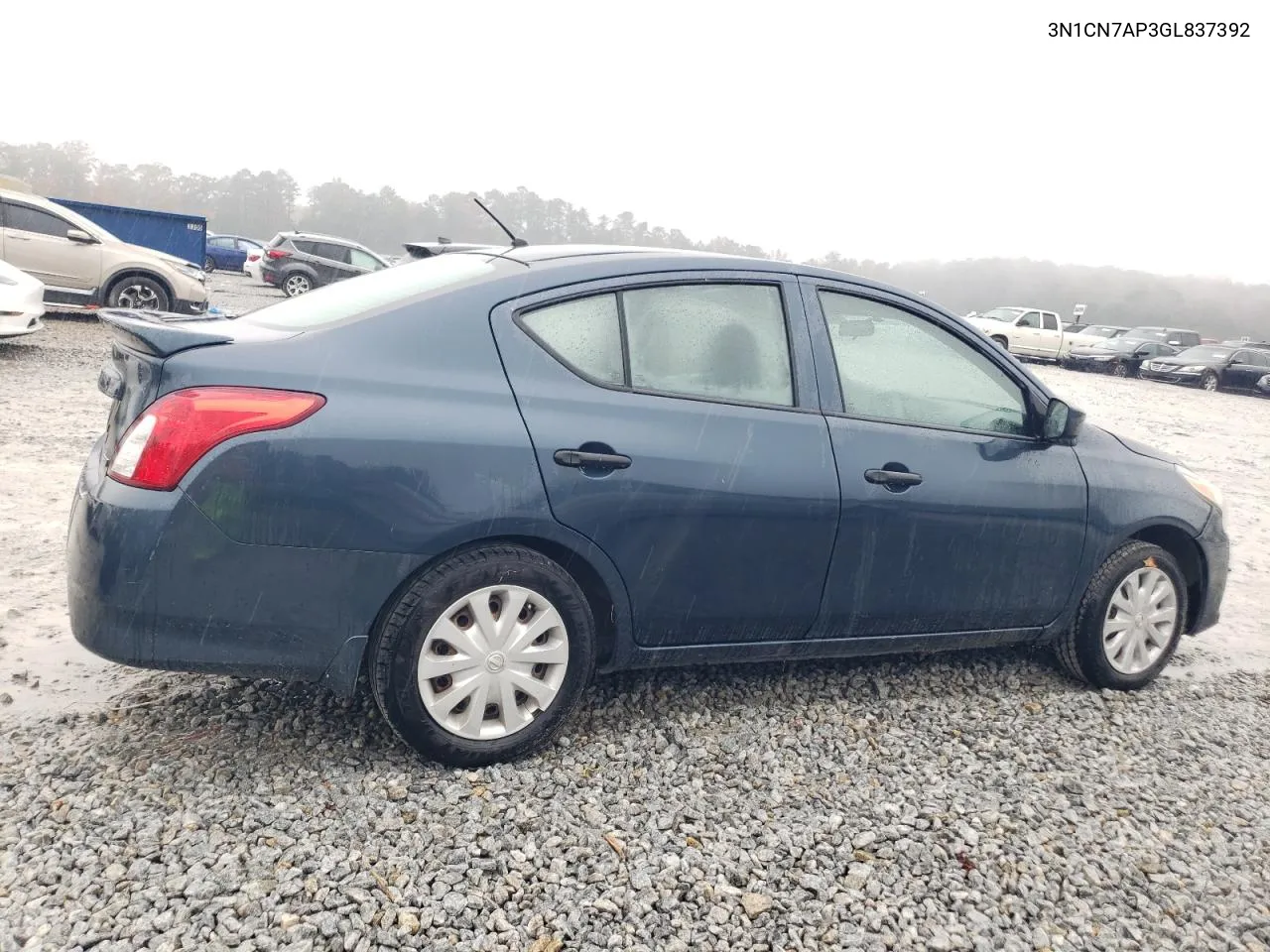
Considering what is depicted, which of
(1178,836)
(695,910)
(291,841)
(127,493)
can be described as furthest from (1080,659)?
(127,493)

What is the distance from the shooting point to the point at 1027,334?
28.7m

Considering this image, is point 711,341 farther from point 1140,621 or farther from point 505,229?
point 1140,621

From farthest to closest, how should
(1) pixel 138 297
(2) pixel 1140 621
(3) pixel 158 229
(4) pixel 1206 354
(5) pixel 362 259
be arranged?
(4) pixel 1206 354 < (5) pixel 362 259 < (3) pixel 158 229 < (1) pixel 138 297 < (2) pixel 1140 621

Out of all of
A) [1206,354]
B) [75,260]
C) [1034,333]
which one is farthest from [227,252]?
[1206,354]

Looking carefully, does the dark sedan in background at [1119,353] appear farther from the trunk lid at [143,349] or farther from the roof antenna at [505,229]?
the trunk lid at [143,349]

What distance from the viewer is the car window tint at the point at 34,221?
43.2 ft

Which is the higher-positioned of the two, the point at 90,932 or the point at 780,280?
the point at 780,280

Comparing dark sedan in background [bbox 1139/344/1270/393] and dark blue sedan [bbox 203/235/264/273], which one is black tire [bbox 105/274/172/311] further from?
dark sedan in background [bbox 1139/344/1270/393]

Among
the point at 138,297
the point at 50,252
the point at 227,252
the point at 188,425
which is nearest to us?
the point at 188,425

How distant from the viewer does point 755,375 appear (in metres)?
3.28

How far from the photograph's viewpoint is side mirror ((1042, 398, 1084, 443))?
368 centimetres

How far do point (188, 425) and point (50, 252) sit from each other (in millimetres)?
12773

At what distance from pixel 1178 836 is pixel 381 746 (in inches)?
94.3

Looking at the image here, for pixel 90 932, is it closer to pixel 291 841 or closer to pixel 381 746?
pixel 291 841
